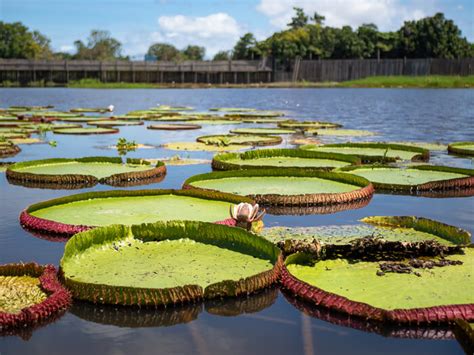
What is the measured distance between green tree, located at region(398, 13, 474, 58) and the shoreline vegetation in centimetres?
361

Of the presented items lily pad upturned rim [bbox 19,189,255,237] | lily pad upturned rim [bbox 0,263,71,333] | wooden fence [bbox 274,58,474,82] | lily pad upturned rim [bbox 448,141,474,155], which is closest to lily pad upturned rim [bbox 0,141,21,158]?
lily pad upturned rim [bbox 19,189,255,237]

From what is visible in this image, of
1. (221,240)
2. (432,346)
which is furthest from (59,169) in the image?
(432,346)

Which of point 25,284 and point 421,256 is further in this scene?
point 421,256

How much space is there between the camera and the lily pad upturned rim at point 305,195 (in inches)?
221

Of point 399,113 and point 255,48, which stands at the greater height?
point 255,48

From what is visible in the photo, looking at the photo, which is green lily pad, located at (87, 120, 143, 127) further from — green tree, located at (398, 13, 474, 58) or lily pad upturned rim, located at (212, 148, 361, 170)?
green tree, located at (398, 13, 474, 58)

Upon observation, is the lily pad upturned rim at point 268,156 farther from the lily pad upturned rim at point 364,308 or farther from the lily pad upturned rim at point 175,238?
the lily pad upturned rim at point 364,308

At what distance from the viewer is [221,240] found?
387cm

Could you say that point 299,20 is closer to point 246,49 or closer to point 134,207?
point 246,49

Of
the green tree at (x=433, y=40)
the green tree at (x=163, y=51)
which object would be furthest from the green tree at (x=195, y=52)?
the green tree at (x=433, y=40)

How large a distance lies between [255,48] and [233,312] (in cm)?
5826

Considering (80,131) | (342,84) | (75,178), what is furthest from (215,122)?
(342,84)

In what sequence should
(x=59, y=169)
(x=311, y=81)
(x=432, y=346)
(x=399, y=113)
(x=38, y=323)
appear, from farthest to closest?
(x=311, y=81)
(x=399, y=113)
(x=59, y=169)
(x=38, y=323)
(x=432, y=346)

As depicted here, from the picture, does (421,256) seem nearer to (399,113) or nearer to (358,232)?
(358,232)
